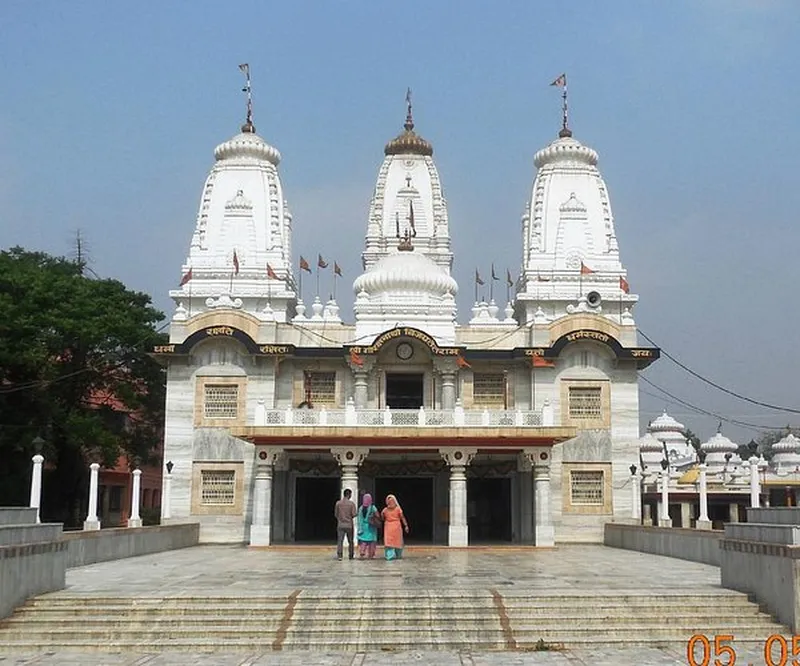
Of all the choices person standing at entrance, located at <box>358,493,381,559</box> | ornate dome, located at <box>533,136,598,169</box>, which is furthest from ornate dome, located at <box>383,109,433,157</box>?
person standing at entrance, located at <box>358,493,381,559</box>

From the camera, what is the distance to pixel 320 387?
34.2m

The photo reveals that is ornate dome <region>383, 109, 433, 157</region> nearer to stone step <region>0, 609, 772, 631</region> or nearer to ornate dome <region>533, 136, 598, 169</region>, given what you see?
ornate dome <region>533, 136, 598, 169</region>

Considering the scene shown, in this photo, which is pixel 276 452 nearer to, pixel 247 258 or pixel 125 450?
pixel 125 450

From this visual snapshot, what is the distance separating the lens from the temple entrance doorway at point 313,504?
33.1m

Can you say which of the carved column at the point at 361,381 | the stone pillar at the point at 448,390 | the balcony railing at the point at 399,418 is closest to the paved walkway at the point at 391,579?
the balcony railing at the point at 399,418

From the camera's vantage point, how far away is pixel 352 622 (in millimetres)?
13898

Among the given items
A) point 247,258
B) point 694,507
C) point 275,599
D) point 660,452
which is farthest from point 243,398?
point 660,452

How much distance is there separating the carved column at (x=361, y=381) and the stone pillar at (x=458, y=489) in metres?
4.22

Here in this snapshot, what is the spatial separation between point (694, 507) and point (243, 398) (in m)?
27.3

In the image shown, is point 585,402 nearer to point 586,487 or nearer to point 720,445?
point 586,487

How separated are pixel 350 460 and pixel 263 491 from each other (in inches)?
112

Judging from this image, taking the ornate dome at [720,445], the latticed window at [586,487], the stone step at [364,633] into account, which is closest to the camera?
the stone step at [364,633]

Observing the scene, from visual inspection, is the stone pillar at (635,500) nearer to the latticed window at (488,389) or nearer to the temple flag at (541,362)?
the temple flag at (541,362)
